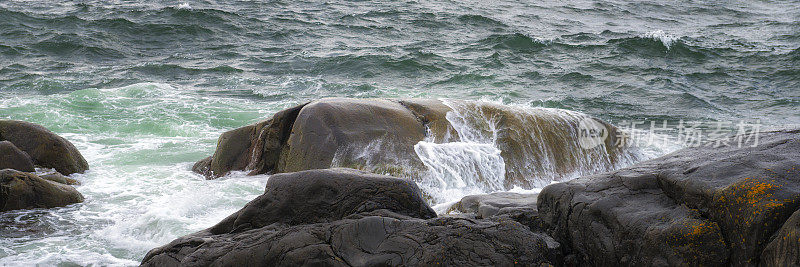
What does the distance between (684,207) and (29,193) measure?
18.2ft

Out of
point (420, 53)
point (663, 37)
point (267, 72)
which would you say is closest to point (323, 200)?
point (267, 72)

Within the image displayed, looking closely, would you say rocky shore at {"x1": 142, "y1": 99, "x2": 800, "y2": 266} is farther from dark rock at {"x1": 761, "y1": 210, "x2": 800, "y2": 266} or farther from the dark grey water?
the dark grey water

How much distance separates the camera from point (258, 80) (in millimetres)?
12047

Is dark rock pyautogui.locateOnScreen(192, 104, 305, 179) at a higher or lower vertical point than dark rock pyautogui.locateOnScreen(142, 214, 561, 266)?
lower

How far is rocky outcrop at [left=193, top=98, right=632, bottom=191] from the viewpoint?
20.7 feet

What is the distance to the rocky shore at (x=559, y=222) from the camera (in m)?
3.32

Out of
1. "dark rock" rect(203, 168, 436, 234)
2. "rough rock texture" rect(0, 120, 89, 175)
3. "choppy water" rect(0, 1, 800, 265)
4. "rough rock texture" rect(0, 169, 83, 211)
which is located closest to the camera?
"dark rock" rect(203, 168, 436, 234)

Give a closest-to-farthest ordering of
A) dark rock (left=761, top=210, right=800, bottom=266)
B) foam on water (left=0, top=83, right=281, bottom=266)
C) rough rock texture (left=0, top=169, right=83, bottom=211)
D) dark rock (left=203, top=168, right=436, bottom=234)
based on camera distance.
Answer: dark rock (left=761, top=210, right=800, bottom=266), dark rock (left=203, top=168, right=436, bottom=234), foam on water (left=0, top=83, right=281, bottom=266), rough rock texture (left=0, top=169, right=83, bottom=211)

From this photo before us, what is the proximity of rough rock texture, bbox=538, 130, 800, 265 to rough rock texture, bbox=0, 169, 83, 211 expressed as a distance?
14.9 ft

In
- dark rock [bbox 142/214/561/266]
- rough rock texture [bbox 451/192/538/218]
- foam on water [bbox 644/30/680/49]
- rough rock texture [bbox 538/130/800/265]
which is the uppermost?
rough rock texture [bbox 538/130/800/265]

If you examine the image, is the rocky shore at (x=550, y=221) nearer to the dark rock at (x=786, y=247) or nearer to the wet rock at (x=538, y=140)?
the dark rock at (x=786, y=247)

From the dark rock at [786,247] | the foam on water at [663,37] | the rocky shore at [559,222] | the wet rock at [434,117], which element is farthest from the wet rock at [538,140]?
the foam on water at [663,37]

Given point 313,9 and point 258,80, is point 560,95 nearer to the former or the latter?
point 258,80

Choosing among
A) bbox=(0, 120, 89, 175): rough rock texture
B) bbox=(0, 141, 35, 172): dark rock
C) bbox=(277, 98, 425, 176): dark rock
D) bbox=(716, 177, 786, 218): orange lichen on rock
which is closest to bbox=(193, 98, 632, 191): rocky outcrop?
bbox=(277, 98, 425, 176): dark rock
